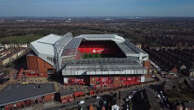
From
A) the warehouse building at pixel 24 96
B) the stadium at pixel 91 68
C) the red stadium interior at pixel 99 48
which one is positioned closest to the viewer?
the warehouse building at pixel 24 96

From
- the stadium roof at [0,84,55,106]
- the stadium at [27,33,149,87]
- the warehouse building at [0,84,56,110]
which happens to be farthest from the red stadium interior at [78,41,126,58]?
the warehouse building at [0,84,56,110]

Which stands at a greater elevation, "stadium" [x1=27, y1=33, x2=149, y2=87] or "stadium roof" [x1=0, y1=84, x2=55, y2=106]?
"stadium" [x1=27, y1=33, x2=149, y2=87]

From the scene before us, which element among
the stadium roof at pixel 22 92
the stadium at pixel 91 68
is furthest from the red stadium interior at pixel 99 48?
the stadium roof at pixel 22 92

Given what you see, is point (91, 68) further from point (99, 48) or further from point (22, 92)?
point (99, 48)

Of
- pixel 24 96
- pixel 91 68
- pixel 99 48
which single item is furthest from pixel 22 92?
pixel 99 48

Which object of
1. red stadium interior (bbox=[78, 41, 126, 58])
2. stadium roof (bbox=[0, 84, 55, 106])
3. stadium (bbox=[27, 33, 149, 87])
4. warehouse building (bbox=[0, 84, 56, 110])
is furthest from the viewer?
red stadium interior (bbox=[78, 41, 126, 58])

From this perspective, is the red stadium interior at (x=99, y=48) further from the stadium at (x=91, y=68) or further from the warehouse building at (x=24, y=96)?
the warehouse building at (x=24, y=96)

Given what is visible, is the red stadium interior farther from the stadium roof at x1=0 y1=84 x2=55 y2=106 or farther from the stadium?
the stadium roof at x1=0 y1=84 x2=55 y2=106
